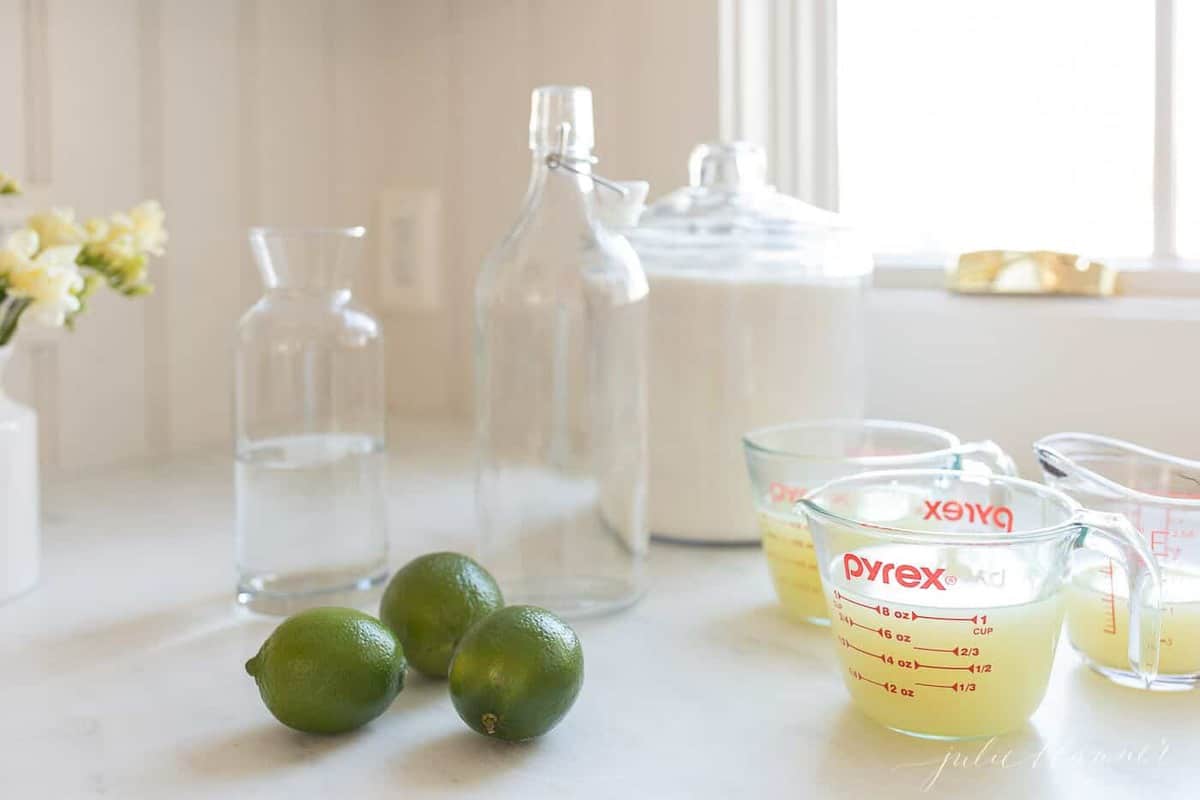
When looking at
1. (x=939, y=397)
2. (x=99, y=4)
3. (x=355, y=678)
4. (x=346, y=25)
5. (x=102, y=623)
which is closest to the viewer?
(x=355, y=678)

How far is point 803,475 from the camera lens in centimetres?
86

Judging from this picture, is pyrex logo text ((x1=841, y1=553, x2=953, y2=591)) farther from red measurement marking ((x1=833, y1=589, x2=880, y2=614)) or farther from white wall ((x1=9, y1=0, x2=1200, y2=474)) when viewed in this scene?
white wall ((x1=9, y1=0, x2=1200, y2=474))

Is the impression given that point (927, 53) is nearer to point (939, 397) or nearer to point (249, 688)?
point (939, 397)

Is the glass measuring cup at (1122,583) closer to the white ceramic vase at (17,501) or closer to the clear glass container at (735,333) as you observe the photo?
the clear glass container at (735,333)

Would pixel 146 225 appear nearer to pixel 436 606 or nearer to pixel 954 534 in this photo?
pixel 436 606

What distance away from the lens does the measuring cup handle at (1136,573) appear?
0.63 m

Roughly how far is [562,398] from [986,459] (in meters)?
0.30

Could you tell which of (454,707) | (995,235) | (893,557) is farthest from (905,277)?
(454,707)

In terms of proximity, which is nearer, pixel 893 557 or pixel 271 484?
pixel 893 557

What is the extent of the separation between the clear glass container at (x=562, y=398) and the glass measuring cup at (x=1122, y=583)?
304mm

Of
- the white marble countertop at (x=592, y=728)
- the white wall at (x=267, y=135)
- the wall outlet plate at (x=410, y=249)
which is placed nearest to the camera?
the white marble countertop at (x=592, y=728)

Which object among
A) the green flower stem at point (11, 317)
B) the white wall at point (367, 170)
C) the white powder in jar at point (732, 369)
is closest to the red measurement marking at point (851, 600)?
the white powder in jar at point (732, 369)

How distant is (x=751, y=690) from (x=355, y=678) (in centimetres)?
23

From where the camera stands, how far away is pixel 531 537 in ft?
3.02
